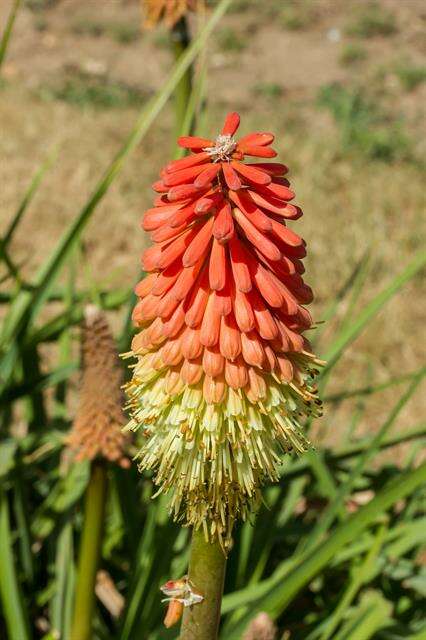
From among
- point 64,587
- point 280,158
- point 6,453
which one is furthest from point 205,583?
point 280,158

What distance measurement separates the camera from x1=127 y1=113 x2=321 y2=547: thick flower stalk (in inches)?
59.4

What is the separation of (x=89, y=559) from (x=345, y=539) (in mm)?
620

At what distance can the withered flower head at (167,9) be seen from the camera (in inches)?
130

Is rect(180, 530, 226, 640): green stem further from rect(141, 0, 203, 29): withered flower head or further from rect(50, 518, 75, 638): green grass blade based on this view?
rect(141, 0, 203, 29): withered flower head

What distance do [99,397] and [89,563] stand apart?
0.39 metres

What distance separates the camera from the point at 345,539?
6.45ft

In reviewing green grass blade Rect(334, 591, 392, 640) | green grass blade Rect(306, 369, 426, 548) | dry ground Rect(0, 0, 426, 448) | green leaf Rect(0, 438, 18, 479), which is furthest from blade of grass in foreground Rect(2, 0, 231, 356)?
green grass blade Rect(334, 591, 392, 640)

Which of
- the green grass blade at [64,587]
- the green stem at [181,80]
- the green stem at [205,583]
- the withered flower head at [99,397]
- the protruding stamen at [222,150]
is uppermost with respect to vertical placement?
the green stem at [181,80]

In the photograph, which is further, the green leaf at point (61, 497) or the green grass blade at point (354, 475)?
the green leaf at point (61, 497)

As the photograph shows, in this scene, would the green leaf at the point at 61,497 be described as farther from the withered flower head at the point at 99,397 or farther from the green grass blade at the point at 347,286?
the green grass blade at the point at 347,286

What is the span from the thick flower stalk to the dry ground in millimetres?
1885

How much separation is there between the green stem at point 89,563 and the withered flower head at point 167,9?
1.85m

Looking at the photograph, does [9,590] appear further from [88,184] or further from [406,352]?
[88,184]

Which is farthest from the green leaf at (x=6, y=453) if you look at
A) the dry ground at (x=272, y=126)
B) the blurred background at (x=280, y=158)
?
the dry ground at (x=272, y=126)
